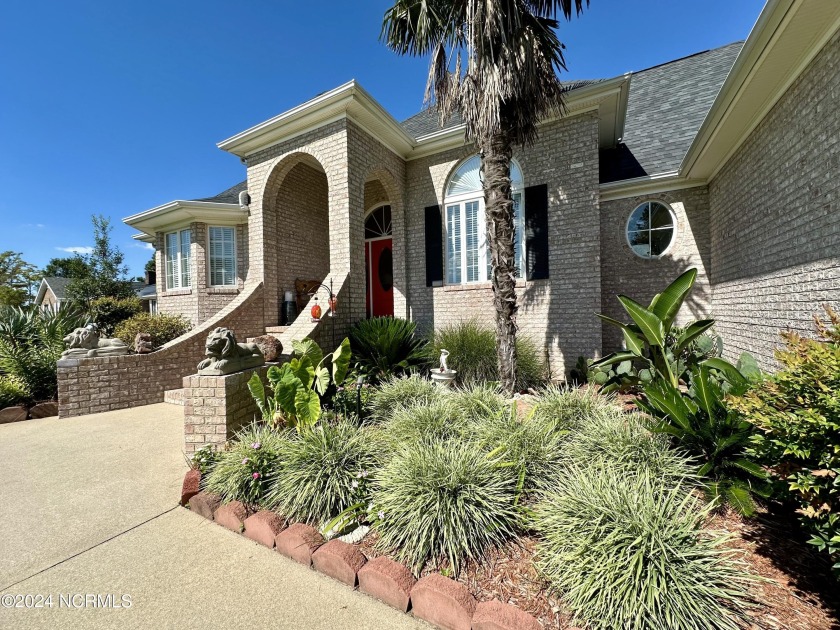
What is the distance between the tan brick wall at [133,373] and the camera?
5.82 meters

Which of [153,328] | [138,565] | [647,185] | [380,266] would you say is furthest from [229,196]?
[647,185]

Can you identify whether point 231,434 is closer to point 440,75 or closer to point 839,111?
point 440,75

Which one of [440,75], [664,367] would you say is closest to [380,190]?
[440,75]

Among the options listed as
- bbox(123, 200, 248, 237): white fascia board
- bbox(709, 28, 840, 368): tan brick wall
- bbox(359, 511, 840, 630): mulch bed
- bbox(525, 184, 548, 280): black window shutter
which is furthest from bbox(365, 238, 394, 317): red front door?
bbox(359, 511, 840, 630): mulch bed

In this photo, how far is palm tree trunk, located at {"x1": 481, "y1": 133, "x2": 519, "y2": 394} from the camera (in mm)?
5254

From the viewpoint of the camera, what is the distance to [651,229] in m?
7.13

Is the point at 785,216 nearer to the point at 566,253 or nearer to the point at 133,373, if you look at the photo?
the point at 566,253

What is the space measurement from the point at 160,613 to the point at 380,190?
31.8 feet

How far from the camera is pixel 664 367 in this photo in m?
4.03

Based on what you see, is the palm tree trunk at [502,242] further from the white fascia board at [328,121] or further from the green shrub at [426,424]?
the white fascia board at [328,121]

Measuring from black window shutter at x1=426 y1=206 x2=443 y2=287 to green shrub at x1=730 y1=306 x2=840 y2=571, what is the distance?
651 centimetres

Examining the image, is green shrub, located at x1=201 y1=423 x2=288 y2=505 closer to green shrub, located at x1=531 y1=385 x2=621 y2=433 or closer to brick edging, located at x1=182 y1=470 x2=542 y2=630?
brick edging, located at x1=182 y1=470 x2=542 y2=630

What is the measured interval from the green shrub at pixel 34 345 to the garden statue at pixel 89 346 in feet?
2.24

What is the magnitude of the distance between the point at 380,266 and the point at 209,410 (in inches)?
263
